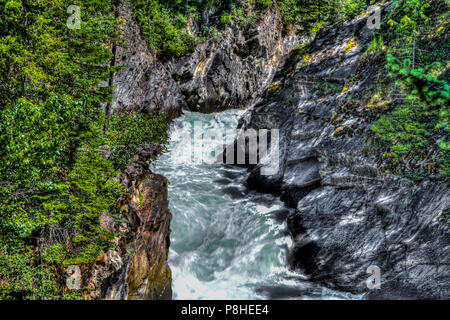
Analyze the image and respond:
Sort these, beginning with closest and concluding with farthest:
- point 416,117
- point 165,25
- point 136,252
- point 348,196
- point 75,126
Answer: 1. point 75,126
2. point 136,252
3. point 416,117
4. point 348,196
5. point 165,25

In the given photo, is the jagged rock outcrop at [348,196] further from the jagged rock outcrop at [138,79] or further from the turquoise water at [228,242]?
the jagged rock outcrop at [138,79]

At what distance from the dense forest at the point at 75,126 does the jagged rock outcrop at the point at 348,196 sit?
76cm

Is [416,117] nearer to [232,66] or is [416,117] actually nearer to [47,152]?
[47,152]

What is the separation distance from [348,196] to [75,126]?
382 inches

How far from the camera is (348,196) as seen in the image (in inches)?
395

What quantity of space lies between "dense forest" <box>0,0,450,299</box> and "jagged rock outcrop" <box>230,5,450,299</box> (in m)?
0.76

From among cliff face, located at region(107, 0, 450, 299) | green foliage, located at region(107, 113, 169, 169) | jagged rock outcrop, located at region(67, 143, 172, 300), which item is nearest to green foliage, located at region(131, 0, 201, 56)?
cliff face, located at region(107, 0, 450, 299)

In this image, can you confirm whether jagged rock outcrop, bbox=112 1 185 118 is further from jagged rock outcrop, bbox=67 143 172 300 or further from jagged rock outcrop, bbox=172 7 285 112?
jagged rock outcrop, bbox=67 143 172 300

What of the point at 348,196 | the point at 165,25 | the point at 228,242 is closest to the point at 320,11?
the point at 165,25

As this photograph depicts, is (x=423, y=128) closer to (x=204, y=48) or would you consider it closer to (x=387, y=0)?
(x=387, y=0)

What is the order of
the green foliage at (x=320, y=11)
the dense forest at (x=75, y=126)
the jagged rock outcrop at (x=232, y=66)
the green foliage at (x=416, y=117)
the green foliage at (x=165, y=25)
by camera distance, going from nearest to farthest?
the dense forest at (x=75, y=126) < the green foliage at (x=416, y=117) < the green foliage at (x=320, y=11) < the green foliage at (x=165, y=25) < the jagged rock outcrop at (x=232, y=66)

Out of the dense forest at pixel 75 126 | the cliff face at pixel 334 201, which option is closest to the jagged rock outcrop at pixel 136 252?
the cliff face at pixel 334 201

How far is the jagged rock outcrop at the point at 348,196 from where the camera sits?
809cm

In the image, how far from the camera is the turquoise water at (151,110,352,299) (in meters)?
9.67
